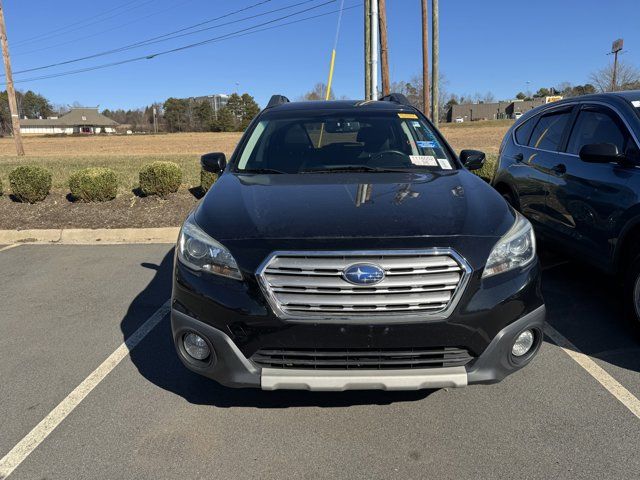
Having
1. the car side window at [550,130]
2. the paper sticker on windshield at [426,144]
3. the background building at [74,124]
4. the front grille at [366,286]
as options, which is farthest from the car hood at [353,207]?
the background building at [74,124]

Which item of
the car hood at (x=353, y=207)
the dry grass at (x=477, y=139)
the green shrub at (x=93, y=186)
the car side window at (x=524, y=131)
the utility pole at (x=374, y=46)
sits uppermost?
the utility pole at (x=374, y=46)

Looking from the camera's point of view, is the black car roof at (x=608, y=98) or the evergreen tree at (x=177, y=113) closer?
the black car roof at (x=608, y=98)

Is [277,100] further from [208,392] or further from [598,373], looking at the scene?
[598,373]

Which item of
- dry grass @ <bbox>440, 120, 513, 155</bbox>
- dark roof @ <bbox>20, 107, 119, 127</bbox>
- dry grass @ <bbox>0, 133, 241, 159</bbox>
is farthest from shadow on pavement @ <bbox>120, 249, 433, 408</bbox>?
dark roof @ <bbox>20, 107, 119, 127</bbox>

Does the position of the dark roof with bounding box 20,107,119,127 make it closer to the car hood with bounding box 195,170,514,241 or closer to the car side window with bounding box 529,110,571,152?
the car side window with bounding box 529,110,571,152

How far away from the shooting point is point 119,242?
782cm

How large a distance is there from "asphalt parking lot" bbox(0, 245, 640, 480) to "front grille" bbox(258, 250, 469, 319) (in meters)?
0.80

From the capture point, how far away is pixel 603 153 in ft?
13.1

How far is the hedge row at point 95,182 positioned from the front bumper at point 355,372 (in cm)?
678

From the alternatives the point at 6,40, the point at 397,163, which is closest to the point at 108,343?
the point at 397,163

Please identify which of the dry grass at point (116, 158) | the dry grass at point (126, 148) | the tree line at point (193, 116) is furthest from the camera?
the tree line at point (193, 116)

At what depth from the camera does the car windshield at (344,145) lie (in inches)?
149

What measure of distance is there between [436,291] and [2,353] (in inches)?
133

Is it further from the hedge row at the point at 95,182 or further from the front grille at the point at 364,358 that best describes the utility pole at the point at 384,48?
the front grille at the point at 364,358
